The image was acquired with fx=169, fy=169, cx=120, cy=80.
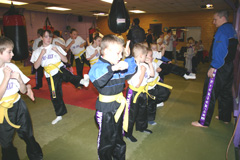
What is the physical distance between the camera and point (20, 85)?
1923mm

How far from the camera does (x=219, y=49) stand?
2.72 meters

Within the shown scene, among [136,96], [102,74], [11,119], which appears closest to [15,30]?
[11,119]

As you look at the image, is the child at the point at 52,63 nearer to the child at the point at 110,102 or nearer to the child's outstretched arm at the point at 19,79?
the child's outstretched arm at the point at 19,79

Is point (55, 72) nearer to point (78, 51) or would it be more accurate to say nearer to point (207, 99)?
point (78, 51)

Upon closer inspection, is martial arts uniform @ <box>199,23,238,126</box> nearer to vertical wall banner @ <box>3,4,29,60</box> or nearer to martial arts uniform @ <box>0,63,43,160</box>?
martial arts uniform @ <box>0,63,43,160</box>

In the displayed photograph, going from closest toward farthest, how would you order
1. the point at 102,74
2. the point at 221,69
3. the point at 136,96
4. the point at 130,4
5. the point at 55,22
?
the point at 102,74 → the point at 136,96 → the point at 221,69 → the point at 130,4 → the point at 55,22

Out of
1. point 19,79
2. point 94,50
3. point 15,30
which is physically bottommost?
point 19,79

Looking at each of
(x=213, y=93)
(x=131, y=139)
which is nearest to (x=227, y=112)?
(x=213, y=93)

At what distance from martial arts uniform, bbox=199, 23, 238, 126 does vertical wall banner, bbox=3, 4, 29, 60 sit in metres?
3.91

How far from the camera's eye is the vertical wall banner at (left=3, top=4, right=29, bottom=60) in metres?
3.65

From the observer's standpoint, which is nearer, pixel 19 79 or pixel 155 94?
pixel 19 79

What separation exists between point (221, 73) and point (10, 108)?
317cm

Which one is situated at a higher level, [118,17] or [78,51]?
[118,17]

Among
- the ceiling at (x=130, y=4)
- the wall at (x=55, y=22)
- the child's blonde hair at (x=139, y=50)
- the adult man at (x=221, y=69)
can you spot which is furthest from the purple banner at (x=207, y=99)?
the wall at (x=55, y=22)
